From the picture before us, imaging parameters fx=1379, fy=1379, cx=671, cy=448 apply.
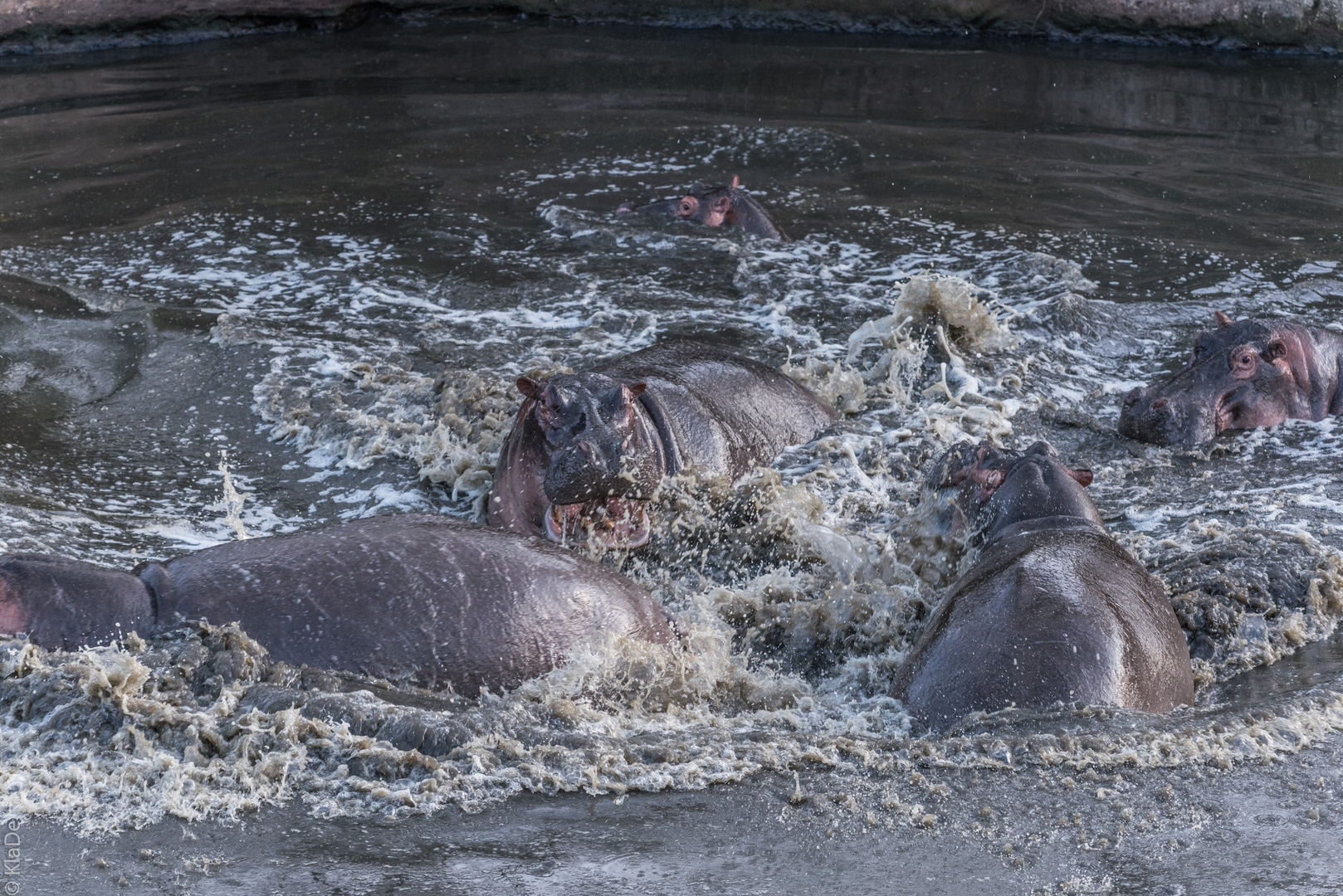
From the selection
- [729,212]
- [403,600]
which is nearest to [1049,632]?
[403,600]

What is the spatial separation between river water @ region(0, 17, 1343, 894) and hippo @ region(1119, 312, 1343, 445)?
0.45 feet

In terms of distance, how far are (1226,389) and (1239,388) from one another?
7 cm

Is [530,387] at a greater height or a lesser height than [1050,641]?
greater

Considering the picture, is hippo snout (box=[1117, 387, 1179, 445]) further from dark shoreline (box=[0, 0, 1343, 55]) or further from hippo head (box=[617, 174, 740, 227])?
dark shoreline (box=[0, 0, 1343, 55])

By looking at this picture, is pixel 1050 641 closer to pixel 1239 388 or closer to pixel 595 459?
pixel 595 459

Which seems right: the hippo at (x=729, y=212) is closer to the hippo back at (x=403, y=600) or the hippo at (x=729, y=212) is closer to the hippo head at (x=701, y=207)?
the hippo head at (x=701, y=207)

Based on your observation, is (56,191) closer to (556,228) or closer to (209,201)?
(209,201)

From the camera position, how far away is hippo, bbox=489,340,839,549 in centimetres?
481

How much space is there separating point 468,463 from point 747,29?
10.3 meters

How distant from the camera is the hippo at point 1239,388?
637cm

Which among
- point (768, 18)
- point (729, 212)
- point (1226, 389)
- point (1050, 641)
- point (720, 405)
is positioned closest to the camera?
point (1050, 641)

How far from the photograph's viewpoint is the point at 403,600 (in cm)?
369

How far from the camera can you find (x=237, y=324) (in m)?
7.27

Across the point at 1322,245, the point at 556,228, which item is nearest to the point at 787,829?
the point at 556,228
